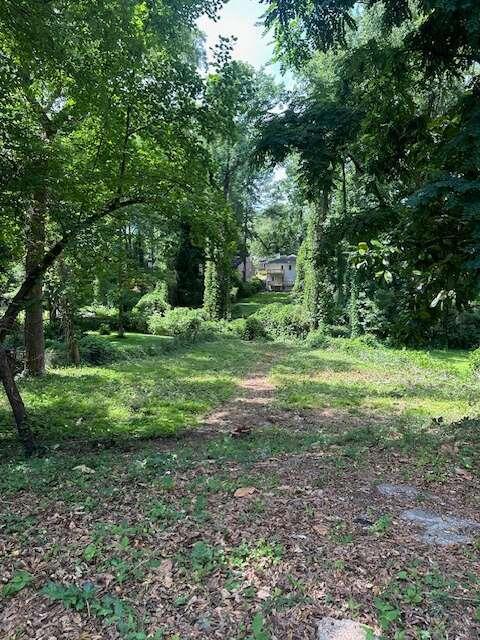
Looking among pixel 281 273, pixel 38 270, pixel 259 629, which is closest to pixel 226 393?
pixel 38 270

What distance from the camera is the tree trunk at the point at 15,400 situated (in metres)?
4.50

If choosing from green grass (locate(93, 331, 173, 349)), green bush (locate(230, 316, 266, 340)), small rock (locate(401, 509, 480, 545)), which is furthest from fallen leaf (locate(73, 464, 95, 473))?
green bush (locate(230, 316, 266, 340))

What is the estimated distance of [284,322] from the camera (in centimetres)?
2141

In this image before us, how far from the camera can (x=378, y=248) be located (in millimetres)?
4285

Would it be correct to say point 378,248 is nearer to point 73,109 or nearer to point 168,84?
point 168,84

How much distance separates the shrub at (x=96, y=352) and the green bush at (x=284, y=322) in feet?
30.4

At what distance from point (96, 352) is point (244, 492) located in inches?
406

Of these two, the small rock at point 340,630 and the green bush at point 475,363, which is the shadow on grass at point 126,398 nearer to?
the small rock at point 340,630

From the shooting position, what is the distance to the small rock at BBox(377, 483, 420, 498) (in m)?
3.58

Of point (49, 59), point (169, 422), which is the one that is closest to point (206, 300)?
point (169, 422)

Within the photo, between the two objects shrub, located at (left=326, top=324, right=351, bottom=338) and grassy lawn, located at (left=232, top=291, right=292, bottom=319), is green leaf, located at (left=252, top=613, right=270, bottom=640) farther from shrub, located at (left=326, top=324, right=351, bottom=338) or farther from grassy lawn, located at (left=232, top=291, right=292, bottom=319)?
grassy lawn, located at (left=232, top=291, right=292, bottom=319)

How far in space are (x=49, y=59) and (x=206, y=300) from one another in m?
18.3

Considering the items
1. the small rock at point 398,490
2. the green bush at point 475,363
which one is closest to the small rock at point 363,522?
the small rock at point 398,490

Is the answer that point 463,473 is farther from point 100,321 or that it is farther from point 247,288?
point 247,288
